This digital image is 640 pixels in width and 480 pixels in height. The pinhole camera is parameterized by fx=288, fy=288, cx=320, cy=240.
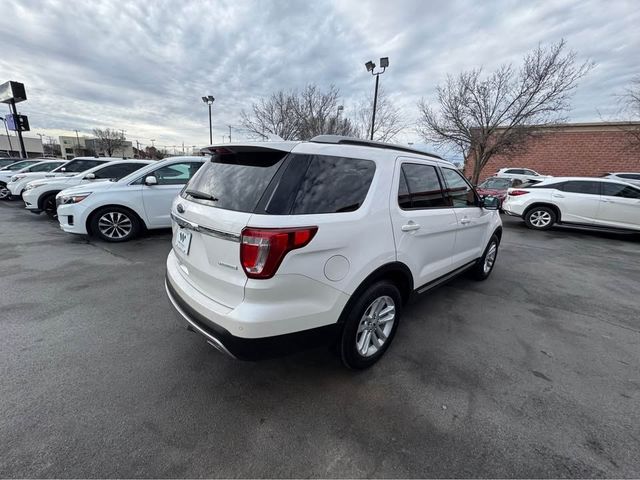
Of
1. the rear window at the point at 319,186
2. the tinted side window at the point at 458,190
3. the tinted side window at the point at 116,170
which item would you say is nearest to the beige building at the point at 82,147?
the tinted side window at the point at 116,170

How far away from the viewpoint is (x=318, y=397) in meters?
2.18

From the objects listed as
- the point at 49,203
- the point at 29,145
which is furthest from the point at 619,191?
the point at 29,145

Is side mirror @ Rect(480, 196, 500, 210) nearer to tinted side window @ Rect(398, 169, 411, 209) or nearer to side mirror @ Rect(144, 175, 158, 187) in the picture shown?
tinted side window @ Rect(398, 169, 411, 209)

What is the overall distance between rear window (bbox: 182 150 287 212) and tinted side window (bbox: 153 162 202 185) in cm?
428

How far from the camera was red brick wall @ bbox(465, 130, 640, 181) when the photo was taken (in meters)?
19.1

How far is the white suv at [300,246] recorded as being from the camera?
1.77 m

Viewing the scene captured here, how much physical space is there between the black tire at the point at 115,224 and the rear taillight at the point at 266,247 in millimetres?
5591

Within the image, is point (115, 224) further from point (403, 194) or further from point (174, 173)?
point (403, 194)

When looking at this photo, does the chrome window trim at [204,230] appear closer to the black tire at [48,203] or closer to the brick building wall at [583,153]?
the black tire at [48,203]

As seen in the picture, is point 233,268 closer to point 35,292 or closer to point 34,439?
point 34,439

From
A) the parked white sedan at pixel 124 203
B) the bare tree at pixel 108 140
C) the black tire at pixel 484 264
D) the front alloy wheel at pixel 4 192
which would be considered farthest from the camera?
the bare tree at pixel 108 140

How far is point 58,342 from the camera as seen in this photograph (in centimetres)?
272

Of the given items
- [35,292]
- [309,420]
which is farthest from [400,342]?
[35,292]

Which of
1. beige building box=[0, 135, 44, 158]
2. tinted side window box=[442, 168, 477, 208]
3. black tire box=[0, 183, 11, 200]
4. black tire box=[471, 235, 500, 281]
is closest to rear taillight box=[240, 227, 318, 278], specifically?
tinted side window box=[442, 168, 477, 208]
